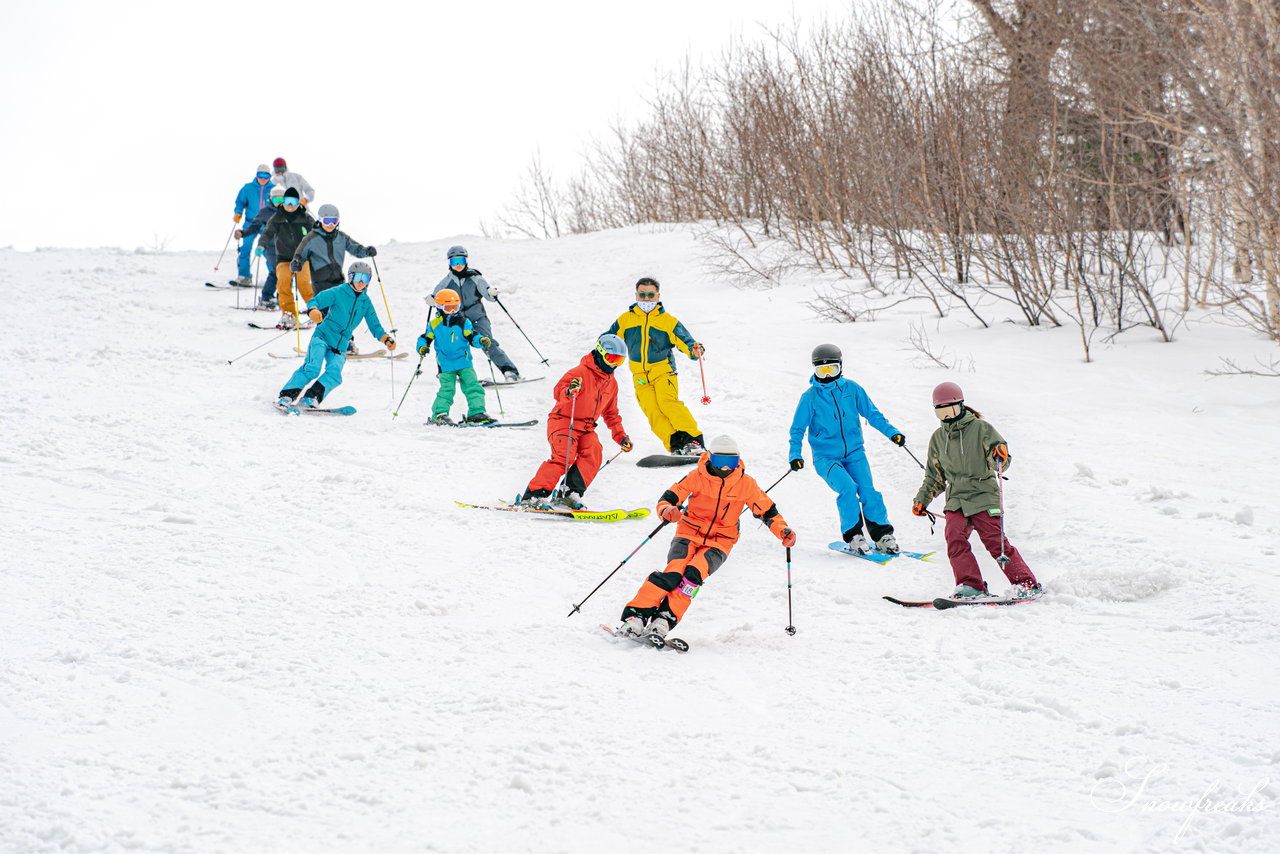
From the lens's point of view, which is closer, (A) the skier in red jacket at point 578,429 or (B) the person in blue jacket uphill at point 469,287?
(A) the skier in red jacket at point 578,429

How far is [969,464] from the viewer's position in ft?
20.6

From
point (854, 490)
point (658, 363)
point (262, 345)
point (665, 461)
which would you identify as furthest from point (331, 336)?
point (854, 490)

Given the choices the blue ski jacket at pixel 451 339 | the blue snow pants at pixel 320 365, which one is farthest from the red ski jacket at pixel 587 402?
the blue snow pants at pixel 320 365

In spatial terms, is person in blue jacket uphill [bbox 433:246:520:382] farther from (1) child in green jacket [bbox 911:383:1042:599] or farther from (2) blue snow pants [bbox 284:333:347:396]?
(1) child in green jacket [bbox 911:383:1042:599]

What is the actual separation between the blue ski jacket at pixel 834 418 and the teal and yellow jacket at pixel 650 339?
2.22m

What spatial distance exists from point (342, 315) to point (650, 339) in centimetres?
336

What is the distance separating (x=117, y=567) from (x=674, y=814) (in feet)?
13.0

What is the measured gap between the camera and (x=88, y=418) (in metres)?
9.25

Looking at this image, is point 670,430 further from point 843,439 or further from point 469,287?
point 469,287

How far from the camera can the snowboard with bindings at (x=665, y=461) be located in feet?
29.4

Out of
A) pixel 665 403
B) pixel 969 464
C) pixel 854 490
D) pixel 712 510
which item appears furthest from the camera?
pixel 665 403

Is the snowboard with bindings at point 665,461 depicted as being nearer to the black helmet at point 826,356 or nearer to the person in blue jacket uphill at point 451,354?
the person in blue jacket uphill at point 451,354

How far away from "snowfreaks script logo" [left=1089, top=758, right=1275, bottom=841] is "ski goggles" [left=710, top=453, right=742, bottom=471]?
8.69ft

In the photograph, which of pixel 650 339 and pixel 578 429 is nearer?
pixel 578 429
